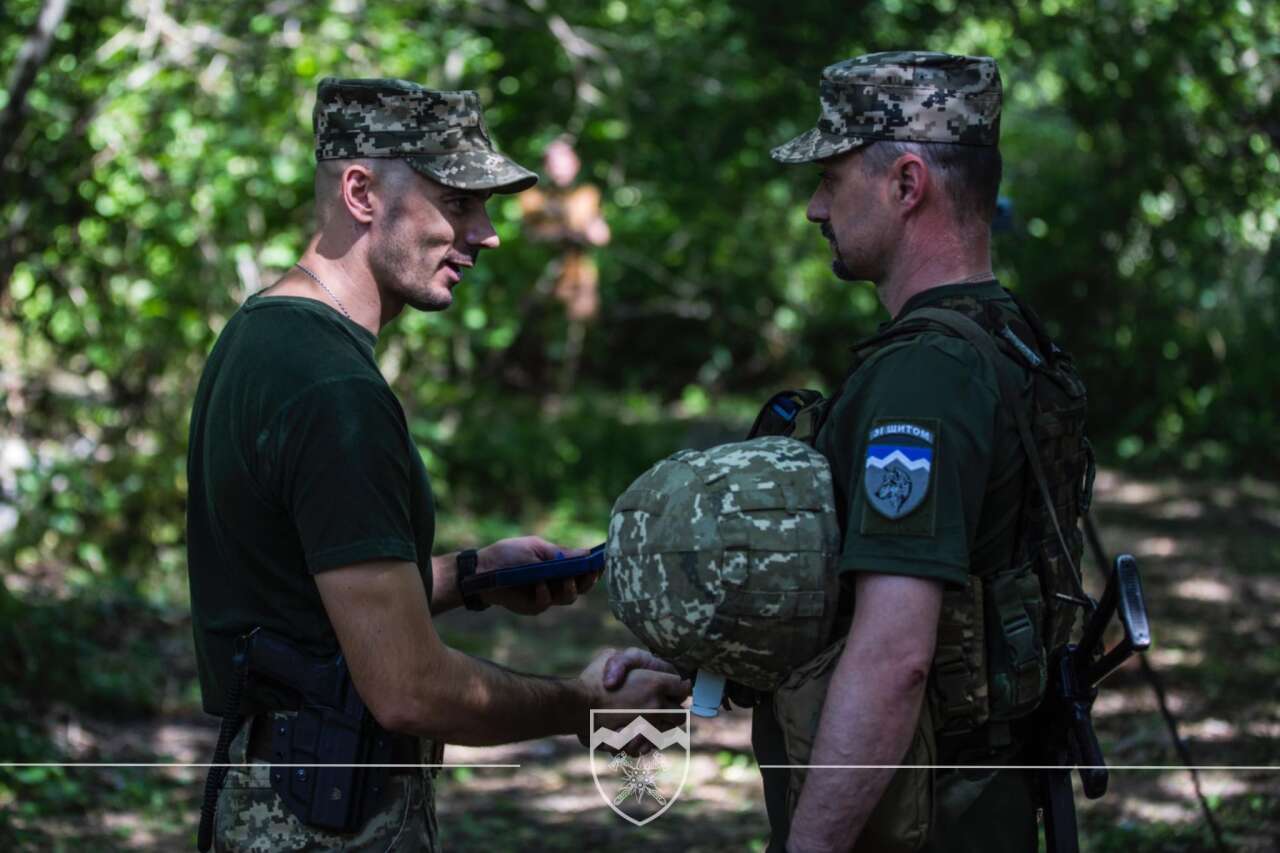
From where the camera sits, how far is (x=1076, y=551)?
2.47 metres

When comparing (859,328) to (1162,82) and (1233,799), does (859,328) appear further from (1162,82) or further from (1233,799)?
(1233,799)

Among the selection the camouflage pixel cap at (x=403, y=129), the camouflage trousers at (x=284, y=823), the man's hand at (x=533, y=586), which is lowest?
the camouflage trousers at (x=284, y=823)

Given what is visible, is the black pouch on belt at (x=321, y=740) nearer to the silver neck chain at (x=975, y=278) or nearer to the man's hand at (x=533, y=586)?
the man's hand at (x=533, y=586)

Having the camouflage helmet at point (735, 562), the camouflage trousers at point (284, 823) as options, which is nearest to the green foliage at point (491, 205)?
the camouflage trousers at point (284, 823)

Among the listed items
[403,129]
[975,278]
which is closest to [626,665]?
[975,278]

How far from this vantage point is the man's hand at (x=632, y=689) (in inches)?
106

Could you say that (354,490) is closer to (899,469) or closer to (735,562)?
(735,562)

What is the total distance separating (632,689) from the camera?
8.83 feet

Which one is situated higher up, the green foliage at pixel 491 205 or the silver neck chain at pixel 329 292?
the silver neck chain at pixel 329 292

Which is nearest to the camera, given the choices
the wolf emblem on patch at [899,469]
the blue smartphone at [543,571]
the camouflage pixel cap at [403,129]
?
the wolf emblem on patch at [899,469]

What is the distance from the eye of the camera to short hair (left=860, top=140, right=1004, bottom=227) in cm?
241

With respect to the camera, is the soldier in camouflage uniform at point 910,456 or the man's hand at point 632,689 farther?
the man's hand at point 632,689

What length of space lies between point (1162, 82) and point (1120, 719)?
9.00 ft

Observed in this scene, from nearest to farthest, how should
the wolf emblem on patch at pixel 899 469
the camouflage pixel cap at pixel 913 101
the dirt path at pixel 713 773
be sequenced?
1. the wolf emblem on patch at pixel 899 469
2. the camouflage pixel cap at pixel 913 101
3. the dirt path at pixel 713 773
